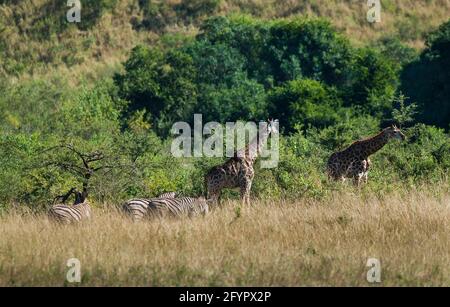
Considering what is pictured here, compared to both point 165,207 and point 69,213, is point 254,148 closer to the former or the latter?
point 165,207

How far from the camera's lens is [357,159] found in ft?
51.2

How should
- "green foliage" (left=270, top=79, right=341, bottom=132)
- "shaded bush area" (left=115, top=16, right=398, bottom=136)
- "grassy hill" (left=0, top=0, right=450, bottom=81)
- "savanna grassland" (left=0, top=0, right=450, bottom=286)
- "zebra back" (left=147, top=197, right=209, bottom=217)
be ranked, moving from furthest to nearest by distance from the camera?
"grassy hill" (left=0, top=0, right=450, bottom=81) → "shaded bush area" (left=115, top=16, right=398, bottom=136) → "green foliage" (left=270, top=79, right=341, bottom=132) → "zebra back" (left=147, top=197, right=209, bottom=217) → "savanna grassland" (left=0, top=0, right=450, bottom=286)

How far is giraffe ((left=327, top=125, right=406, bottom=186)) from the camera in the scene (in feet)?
50.4

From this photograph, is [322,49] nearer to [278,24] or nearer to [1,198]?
[278,24]

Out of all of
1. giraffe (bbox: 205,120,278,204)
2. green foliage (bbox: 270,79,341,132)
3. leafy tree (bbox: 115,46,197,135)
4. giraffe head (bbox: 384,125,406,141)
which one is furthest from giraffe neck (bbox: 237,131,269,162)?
leafy tree (bbox: 115,46,197,135)

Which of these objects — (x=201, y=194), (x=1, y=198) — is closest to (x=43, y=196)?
(x=1, y=198)

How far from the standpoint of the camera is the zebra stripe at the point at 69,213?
1234cm

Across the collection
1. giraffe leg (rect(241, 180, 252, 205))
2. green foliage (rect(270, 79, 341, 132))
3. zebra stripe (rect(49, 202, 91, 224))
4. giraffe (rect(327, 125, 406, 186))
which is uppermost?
green foliage (rect(270, 79, 341, 132))

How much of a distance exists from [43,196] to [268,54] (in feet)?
57.8

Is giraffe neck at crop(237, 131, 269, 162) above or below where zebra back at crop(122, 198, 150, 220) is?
above

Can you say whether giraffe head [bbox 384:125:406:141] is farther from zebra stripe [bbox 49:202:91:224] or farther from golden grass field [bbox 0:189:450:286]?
zebra stripe [bbox 49:202:91:224]

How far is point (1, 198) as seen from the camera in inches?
582

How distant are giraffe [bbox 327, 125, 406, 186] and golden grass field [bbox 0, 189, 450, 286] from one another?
6.82 ft

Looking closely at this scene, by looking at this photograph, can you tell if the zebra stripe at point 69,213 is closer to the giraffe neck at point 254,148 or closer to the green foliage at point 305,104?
the giraffe neck at point 254,148
